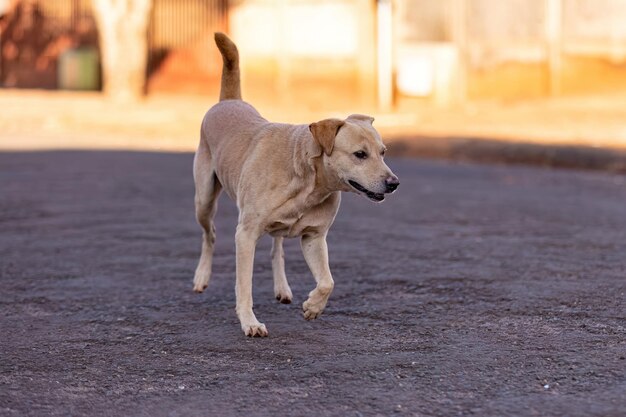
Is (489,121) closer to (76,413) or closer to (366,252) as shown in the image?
(366,252)

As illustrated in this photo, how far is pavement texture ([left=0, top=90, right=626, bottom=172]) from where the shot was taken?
1412 cm

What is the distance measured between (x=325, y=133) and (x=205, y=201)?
1309 millimetres

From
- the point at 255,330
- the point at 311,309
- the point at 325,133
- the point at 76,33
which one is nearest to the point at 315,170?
the point at 325,133

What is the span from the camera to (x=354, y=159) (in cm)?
543

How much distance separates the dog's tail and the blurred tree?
14.8m

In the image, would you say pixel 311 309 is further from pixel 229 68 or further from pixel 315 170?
pixel 229 68

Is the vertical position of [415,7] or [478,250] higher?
[415,7]

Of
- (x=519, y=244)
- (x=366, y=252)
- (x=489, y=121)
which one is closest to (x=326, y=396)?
(x=366, y=252)

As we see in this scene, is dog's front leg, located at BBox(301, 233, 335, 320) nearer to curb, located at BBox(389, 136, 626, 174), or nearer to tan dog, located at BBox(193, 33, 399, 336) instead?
tan dog, located at BBox(193, 33, 399, 336)

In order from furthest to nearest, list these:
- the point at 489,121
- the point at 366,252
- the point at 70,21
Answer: the point at 70,21 < the point at 489,121 < the point at 366,252

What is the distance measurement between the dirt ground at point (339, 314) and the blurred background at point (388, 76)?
18.6 feet

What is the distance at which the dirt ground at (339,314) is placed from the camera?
443cm

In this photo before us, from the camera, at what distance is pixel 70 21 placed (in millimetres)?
27062

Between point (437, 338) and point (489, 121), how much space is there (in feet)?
39.6
